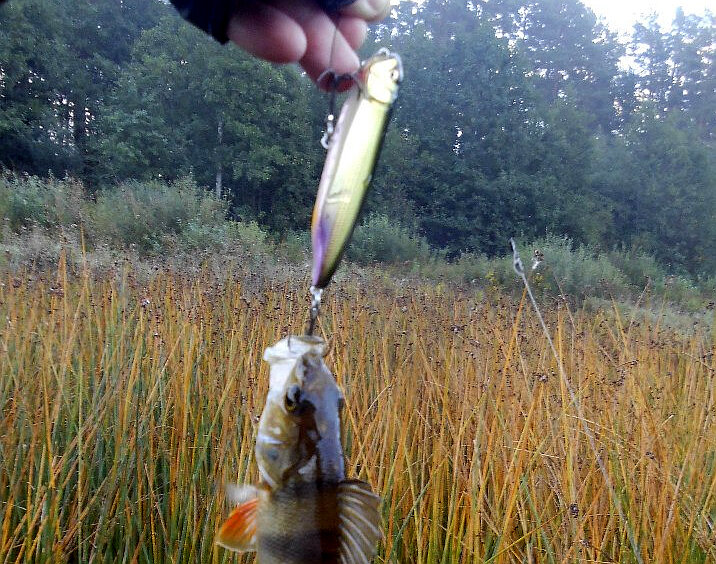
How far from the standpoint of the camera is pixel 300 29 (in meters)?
0.86

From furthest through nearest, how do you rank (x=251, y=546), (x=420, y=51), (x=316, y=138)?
(x=420, y=51), (x=316, y=138), (x=251, y=546)

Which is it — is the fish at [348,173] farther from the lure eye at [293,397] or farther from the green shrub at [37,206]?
the green shrub at [37,206]

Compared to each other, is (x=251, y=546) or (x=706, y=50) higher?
(x=706, y=50)

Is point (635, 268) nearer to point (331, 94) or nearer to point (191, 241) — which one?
point (191, 241)

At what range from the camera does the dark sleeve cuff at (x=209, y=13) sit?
763 millimetres

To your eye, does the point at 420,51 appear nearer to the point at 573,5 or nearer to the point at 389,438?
the point at 573,5

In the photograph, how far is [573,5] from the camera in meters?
29.7

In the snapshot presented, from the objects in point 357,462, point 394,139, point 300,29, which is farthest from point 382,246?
point 300,29

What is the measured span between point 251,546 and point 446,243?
20101mm

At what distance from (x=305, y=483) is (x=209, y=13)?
24.2 inches

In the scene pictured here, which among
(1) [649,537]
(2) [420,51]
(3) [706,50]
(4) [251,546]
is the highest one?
(3) [706,50]

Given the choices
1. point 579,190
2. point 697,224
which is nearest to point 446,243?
point 579,190

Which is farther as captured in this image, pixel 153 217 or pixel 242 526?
pixel 153 217

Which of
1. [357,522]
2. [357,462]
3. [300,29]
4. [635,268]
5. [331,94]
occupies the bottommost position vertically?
[357,462]
